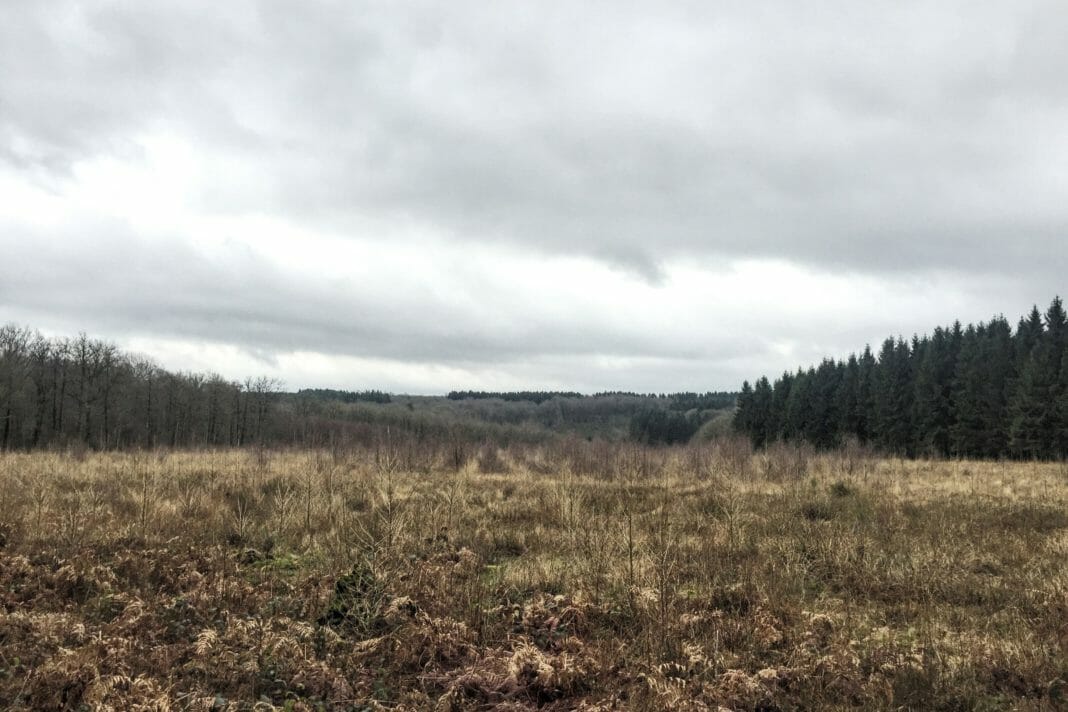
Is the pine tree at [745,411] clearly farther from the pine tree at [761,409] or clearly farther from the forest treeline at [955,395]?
the forest treeline at [955,395]

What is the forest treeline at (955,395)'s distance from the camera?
40781mm

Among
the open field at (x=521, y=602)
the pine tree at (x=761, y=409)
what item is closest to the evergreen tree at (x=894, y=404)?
the pine tree at (x=761, y=409)

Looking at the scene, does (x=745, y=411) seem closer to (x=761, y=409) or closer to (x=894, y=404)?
(x=761, y=409)

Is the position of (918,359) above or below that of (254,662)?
above

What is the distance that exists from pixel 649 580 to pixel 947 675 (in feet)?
8.99

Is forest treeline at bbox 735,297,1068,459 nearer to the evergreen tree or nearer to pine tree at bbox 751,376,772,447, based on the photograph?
the evergreen tree

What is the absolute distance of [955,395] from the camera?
5038 cm

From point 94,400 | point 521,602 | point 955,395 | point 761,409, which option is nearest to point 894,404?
point 955,395

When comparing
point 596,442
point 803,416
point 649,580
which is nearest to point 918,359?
point 803,416

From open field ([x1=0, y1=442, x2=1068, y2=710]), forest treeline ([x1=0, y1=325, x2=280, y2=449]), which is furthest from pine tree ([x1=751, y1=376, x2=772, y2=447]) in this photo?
open field ([x1=0, y1=442, x2=1068, y2=710])

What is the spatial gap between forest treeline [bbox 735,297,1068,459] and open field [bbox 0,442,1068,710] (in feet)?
96.7

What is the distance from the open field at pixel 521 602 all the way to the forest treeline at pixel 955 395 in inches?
1161

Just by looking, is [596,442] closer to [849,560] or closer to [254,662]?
[849,560]

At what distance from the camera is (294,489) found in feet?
39.0
